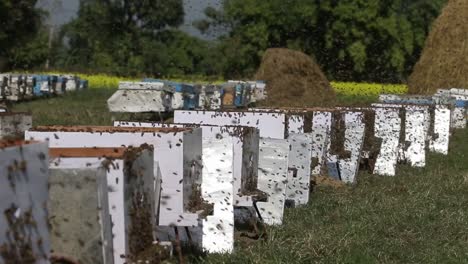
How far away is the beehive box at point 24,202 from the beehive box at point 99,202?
23cm

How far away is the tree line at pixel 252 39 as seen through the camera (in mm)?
67000

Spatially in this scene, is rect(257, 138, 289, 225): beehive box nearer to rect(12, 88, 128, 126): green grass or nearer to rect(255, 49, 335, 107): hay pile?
rect(12, 88, 128, 126): green grass

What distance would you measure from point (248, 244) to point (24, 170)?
472 centimetres

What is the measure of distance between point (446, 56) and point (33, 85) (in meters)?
18.9

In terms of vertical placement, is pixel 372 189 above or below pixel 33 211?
below

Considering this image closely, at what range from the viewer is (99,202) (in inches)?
154

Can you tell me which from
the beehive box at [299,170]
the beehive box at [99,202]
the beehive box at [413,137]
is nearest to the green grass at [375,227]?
the beehive box at [299,170]

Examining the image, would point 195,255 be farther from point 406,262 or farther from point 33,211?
point 33,211

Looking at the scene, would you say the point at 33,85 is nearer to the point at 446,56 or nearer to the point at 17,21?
the point at 17,21

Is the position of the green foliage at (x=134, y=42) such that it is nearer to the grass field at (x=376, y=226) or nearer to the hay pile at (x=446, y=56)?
the hay pile at (x=446, y=56)

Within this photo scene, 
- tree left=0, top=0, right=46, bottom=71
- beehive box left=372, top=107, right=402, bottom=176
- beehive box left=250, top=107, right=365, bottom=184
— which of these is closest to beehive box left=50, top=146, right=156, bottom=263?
beehive box left=250, top=107, right=365, bottom=184

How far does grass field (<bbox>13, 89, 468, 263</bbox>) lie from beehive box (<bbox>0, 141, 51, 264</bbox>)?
136 inches

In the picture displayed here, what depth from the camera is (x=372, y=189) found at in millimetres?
12672

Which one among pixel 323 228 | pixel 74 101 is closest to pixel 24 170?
pixel 323 228
